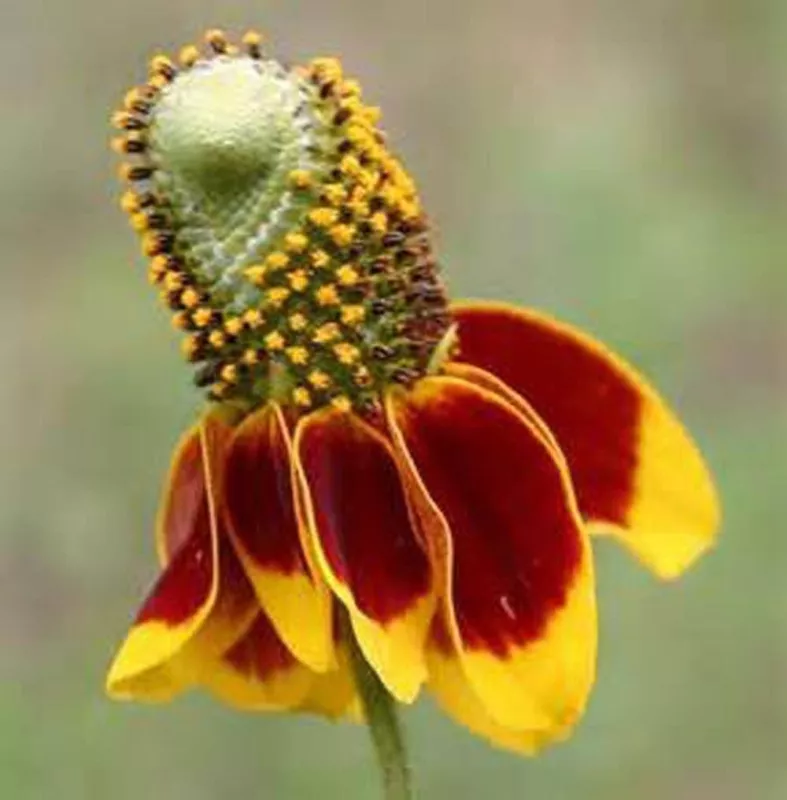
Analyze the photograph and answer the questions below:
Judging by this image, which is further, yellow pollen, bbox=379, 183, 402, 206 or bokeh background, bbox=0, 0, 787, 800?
bokeh background, bbox=0, 0, 787, 800

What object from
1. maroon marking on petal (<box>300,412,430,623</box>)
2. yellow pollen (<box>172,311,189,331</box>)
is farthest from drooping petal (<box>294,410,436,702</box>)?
yellow pollen (<box>172,311,189,331</box>)

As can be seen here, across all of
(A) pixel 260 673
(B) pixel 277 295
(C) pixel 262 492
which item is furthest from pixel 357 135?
(A) pixel 260 673

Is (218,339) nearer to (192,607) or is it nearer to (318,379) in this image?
(318,379)

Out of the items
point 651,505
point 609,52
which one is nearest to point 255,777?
point 651,505

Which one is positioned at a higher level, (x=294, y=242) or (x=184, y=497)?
(x=294, y=242)

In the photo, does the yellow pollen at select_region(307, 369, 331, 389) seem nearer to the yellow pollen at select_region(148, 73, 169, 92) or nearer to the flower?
the flower

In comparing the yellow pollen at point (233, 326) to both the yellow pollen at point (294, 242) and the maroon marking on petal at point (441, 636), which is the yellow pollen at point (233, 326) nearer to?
the yellow pollen at point (294, 242)
